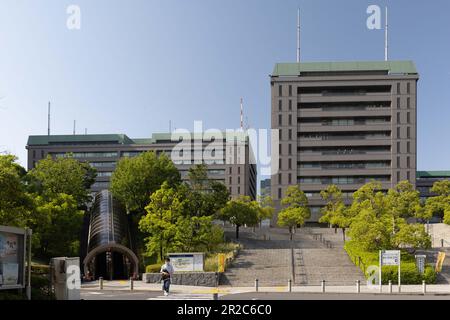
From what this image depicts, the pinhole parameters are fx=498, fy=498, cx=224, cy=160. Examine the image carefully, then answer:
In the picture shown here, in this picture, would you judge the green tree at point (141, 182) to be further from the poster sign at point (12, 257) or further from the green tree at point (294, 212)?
the poster sign at point (12, 257)

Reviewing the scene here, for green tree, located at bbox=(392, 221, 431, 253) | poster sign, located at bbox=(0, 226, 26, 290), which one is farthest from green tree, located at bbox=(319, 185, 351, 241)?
poster sign, located at bbox=(0, 226, 26, 290)

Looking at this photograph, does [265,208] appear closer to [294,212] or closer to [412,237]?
[294,212]

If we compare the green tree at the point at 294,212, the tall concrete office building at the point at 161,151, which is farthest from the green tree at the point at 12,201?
the tall concrete office building at the point at 161,151

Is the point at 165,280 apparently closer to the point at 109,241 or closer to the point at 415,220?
the point at 109,241

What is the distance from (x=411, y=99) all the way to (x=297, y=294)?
70391 mm

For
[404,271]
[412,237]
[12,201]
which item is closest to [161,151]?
[412,237]

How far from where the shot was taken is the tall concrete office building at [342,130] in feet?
283

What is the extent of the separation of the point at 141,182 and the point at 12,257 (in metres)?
40.2

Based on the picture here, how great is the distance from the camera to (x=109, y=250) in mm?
38969

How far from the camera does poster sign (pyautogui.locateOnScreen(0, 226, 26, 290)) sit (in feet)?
51.8

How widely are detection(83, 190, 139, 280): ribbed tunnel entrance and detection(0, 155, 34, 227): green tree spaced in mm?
14222

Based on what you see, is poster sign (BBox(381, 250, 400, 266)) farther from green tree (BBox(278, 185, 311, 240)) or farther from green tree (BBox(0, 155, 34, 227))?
green tree (BBox(278, 185, 311, 240))

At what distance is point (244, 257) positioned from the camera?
4112 cm
